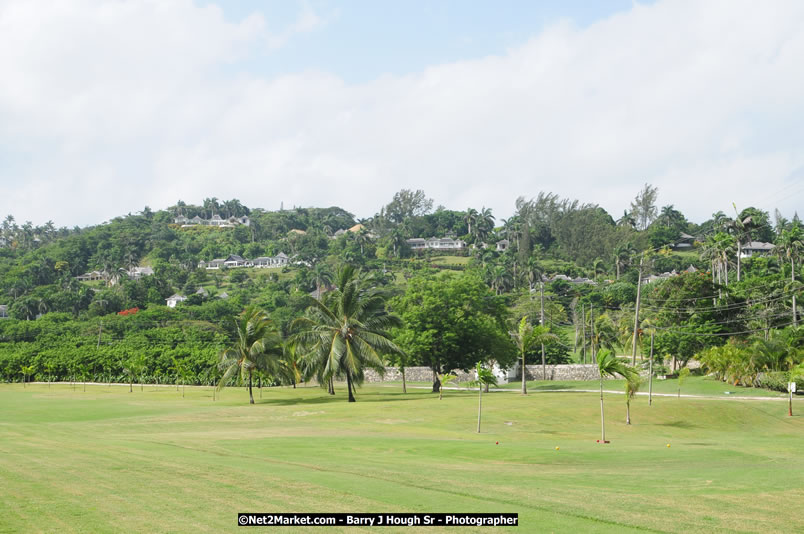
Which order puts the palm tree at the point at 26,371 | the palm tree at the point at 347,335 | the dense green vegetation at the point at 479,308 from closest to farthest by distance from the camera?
the palm tree at the point at 347,335 < the dense green vegetation at the point at 479,308 < the palm tree at the point at 26,371

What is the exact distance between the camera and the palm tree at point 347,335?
5116cm

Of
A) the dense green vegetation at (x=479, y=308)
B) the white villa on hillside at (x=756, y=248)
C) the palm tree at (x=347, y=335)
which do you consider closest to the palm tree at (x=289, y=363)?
the dense green vegetation at (x=479, y=308)

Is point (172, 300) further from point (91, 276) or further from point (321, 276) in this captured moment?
point (91, 276)

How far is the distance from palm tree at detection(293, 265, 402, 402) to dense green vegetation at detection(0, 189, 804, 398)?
506mm

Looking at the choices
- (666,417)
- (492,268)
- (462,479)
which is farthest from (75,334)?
(462,479)

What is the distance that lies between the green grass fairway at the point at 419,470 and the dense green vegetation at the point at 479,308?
49.7 feet

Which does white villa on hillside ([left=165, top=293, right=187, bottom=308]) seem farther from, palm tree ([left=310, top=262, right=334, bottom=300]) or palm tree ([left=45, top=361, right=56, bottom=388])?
palm tree ([left=45, top=361, right=56, bottom=388])

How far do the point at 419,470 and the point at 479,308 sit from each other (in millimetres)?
45688

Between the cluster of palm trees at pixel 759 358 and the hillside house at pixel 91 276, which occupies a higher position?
the hillside house at pixel 91 276

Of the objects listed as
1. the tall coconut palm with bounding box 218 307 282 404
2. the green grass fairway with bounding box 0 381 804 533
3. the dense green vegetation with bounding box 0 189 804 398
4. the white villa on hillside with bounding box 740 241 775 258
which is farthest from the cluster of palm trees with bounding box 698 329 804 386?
the white villa on hillside with bounding box 740 241 775 258

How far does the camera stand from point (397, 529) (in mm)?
11461

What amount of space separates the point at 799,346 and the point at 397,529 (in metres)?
53.5

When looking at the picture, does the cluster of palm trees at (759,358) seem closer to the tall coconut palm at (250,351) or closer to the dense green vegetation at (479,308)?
the dense green vegetation at (479,308)

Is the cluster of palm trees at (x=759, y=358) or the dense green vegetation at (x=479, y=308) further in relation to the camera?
the dense green vegetation at (x=479, y=308)
